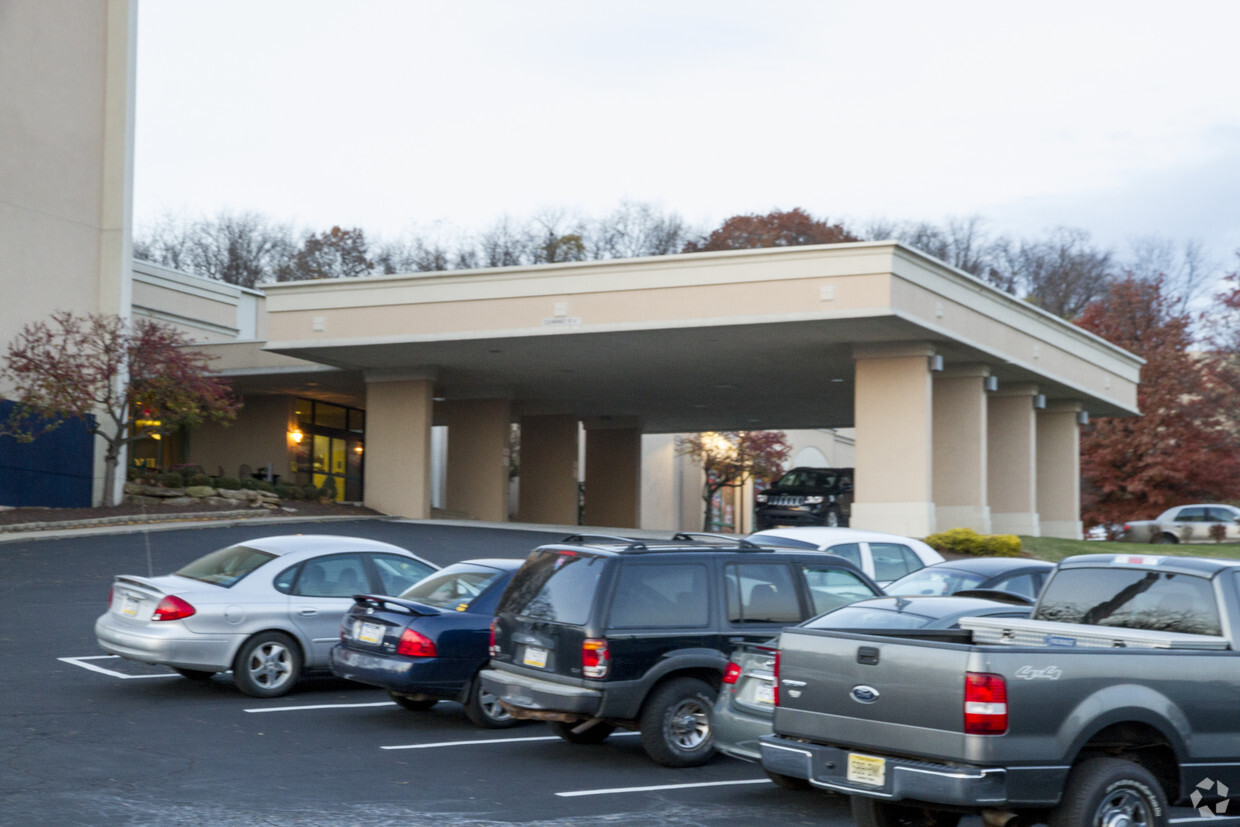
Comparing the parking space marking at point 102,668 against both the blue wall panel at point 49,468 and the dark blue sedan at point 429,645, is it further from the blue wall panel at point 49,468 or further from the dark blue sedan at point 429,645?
the blue wall panel at point 49,468

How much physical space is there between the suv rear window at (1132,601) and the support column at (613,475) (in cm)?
3716

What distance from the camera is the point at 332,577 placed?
1248 cm

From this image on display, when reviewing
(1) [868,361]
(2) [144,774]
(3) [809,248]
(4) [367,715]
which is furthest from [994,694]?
(1) [868,361]

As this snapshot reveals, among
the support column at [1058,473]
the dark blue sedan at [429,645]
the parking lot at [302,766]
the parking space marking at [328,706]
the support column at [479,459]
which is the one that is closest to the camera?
the parking lot at [302,766]

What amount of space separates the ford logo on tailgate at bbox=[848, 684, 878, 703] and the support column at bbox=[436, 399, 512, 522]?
30.6 metres

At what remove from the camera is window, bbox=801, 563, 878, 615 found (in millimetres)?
10094

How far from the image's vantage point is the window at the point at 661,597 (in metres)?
9.24

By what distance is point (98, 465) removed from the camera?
29.6 m

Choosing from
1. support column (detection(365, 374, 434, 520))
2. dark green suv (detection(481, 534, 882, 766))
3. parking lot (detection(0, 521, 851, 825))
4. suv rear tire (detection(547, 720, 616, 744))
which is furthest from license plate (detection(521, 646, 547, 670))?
support column (detection(365, 374, 434, 520))

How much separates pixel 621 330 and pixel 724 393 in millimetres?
11385

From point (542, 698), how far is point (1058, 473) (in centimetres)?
3433

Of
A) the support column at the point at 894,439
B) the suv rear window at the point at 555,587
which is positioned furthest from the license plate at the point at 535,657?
the support column at the point at 894,439

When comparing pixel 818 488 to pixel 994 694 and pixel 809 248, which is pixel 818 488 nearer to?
pixel 809 248

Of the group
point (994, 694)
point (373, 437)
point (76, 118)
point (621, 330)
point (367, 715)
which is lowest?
point (367, 715)
